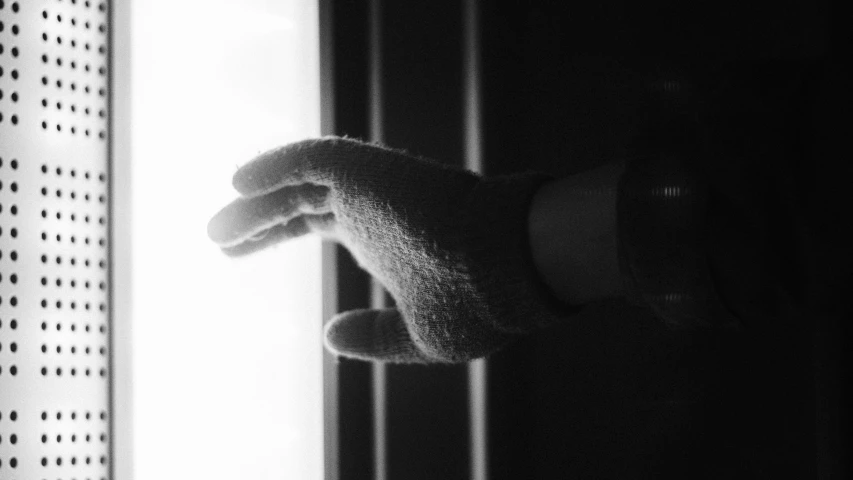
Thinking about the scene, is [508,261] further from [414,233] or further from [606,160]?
[606,160]

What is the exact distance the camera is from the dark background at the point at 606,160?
0.63 meters

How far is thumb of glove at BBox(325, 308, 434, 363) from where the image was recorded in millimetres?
709

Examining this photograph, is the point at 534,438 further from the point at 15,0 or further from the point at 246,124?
the point at 15,0

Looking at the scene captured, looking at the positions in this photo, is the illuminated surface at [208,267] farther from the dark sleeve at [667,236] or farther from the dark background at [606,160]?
the dark sleeve at [667,236]

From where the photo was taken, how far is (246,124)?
808 millimetres

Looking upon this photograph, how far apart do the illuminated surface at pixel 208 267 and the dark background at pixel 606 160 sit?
0.31 ft

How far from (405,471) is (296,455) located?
5.5 inches

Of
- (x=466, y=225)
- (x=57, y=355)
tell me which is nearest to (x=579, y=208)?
(x=466, y=225)

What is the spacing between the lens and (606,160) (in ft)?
2.61

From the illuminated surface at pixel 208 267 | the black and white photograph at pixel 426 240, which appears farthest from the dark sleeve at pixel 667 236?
the illuminated surface at pixel 208 267

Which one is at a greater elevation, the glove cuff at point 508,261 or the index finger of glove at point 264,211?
the index finger of glove at point 264,211

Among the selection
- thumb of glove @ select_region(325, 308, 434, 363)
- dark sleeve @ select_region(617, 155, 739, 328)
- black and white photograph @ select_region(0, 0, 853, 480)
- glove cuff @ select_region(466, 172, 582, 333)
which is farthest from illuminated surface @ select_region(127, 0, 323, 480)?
dark sleeve @ select_region(617, 155, 739, 328)

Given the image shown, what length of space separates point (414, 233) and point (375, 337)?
0.15 metres

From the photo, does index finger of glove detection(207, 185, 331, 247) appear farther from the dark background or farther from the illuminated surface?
the dark background
